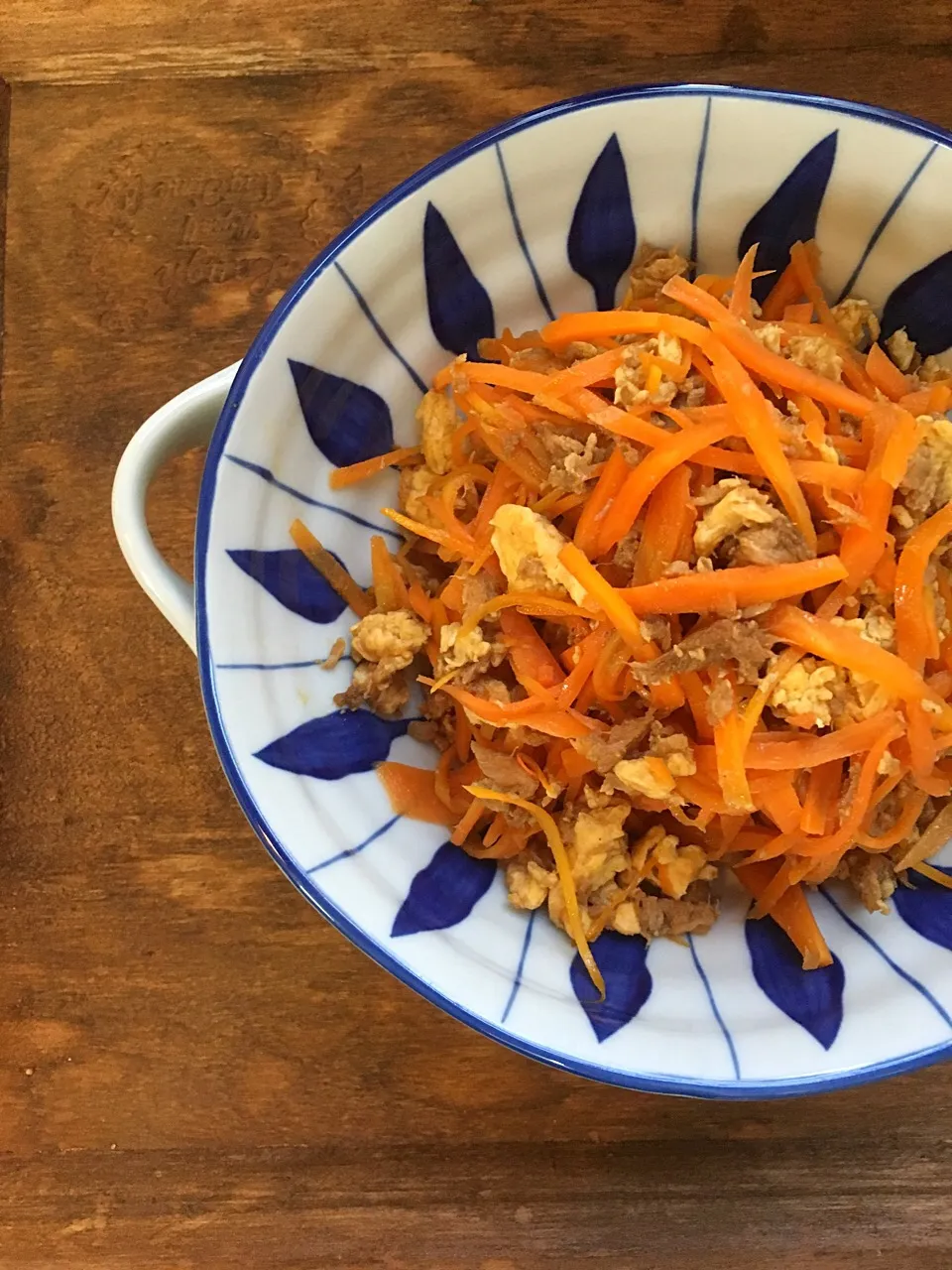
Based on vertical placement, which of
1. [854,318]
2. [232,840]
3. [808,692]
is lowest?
[232,840]

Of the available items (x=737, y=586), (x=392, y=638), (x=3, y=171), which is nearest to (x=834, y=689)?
(x=737, y=586)

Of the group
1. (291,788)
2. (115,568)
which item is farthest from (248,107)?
(291,788)

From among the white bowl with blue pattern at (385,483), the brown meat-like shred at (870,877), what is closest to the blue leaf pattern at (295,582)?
the white bowl with blue pattern at (385,483)

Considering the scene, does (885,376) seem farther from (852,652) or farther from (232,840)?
(232,840)

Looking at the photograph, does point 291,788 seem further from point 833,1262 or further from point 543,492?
point 833,1262

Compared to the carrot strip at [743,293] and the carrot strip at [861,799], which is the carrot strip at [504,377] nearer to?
the carrot strip at [743,293]

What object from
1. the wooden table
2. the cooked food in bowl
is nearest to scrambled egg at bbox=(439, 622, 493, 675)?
the cooked food in bowl
